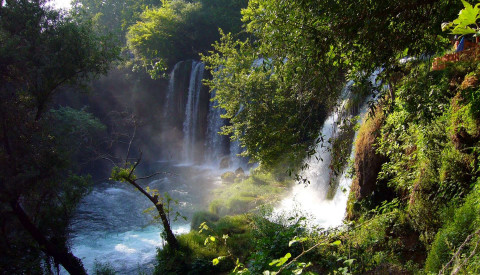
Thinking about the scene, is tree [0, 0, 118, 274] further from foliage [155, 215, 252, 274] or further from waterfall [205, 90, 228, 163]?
waterfall [205, 90, 228, 163]

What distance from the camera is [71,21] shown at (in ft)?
26.2

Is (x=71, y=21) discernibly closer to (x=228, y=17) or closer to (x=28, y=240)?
(x=28, y=240)

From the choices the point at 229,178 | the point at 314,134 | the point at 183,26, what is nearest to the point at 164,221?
the point at 314,134

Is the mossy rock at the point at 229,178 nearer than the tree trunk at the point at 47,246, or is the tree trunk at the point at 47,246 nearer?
the tree trunk at the point at 47,246

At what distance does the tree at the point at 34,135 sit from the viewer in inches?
250

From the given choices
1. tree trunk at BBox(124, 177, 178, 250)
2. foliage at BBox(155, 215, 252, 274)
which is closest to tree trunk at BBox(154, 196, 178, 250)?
tree trunk at BBox(124, 177, 178, 250)

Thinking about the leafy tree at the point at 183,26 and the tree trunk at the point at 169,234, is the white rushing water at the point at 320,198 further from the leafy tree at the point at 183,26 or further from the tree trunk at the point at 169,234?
the leafy tree at the point at 183,26

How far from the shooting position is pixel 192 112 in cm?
2494

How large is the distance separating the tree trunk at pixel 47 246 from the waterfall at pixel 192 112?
58.1 feet

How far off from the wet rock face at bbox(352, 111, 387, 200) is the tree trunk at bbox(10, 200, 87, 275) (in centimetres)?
675

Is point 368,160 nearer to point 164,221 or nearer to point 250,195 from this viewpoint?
point 164,221

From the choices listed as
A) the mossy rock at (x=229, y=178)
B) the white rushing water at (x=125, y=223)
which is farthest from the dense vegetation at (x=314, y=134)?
the mossy rock at (x=229, y=178)

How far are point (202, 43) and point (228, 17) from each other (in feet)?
11.3

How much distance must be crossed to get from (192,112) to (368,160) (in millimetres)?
19411
